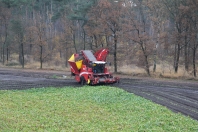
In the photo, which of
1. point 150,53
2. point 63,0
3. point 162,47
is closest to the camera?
point 150,53

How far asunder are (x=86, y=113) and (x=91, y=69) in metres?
8.66

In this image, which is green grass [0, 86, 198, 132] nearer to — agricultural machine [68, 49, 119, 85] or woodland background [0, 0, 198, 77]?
agricultural machine [68, 49, 119, 85]

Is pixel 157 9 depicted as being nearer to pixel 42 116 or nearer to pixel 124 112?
pixel 124 112

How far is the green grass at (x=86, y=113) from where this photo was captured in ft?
35.8

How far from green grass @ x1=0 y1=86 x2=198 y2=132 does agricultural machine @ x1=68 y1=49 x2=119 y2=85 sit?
301 cm

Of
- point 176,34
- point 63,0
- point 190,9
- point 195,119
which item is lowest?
point 195,119

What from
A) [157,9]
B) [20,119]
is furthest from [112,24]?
[20,119]

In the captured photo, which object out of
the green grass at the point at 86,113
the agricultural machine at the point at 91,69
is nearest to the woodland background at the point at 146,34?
the agricultural machine at the point at 91,69

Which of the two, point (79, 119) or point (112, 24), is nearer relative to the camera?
point (79, 119)

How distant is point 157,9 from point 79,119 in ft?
69.6

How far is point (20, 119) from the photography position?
1177 centimetres

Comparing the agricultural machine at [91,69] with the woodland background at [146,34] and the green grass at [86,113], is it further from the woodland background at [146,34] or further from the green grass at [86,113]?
the woodland background at [146,34]

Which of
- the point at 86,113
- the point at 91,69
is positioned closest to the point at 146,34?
the point at 91,69

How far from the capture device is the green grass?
10898 millimetres
